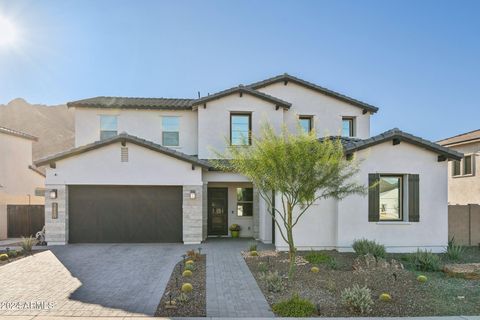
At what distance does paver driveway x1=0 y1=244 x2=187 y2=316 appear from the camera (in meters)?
6.76

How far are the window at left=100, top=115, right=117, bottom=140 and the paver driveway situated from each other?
6209 millimetres

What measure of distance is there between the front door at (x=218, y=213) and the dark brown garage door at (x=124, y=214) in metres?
2.54

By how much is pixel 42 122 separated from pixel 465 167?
8184 centimetres

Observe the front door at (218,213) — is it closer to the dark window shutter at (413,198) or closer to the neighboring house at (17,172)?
the dark window shutter at (413,198)

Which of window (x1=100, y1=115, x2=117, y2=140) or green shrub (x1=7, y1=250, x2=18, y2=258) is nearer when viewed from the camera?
green shrub (x1=7, y1=250, x2=18, y2=258)

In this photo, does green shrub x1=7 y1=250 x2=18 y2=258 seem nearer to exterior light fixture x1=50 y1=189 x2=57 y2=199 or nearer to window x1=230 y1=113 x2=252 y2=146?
exterior light fixture x1=50 y1=189 x2=57 y2=199

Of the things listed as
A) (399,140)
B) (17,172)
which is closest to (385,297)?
(399,140)

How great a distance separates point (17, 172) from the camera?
63.9ft

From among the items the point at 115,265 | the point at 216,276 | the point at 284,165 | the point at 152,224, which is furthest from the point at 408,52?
the point at 115,265

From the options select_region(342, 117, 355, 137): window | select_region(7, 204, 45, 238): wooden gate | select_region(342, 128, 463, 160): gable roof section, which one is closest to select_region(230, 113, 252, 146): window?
select_region(342, 128, 463, 160): gable roof section

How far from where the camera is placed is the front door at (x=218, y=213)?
16781 millimetres

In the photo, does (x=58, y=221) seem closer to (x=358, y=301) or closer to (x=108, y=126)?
(x=108, y=126)

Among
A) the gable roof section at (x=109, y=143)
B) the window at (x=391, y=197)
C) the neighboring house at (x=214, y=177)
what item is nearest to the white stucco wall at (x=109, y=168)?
the neighboring house at (x=214, y=177)

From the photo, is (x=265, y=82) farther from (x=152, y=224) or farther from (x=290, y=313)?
(x=290, y=313)
